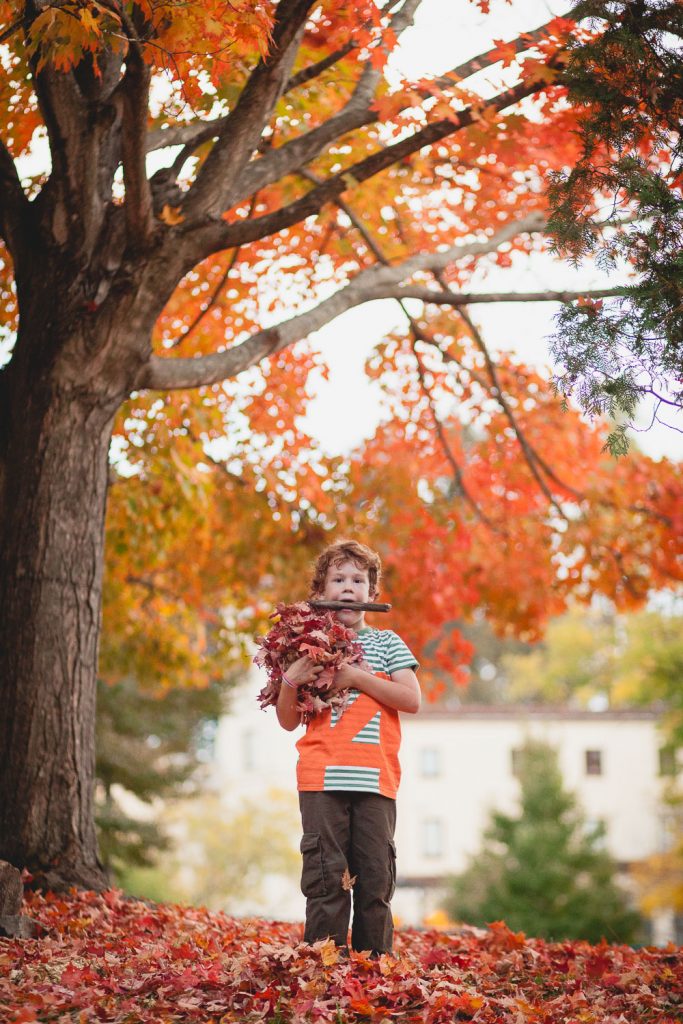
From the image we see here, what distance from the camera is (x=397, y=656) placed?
474 cm

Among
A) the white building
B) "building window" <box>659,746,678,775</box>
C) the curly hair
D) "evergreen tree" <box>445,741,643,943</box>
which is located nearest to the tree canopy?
the curly hair

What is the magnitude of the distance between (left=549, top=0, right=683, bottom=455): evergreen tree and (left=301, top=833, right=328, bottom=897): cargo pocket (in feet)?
6.79

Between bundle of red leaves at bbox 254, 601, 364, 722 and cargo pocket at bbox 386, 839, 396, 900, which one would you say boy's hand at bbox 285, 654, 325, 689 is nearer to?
bundle of red leaves at bbox 254, 601, 364, 722

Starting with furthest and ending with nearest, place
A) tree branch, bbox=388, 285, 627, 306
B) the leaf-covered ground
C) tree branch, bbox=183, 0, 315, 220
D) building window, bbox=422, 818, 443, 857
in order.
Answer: building window, bbox=422, 818, 443, 857 → tree branch, bbox=388, 285, 627, 306 → tree branch, bbox=183, 0, 315, 220 → the leaf-covered ground

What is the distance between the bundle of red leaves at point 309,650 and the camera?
4.52 metres

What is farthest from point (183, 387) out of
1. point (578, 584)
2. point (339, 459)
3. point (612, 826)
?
point (612, 826)

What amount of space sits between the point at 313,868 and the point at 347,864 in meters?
0.14

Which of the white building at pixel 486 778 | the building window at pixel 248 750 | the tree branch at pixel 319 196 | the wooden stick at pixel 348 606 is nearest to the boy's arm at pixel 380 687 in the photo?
the wooden stick at pixel 348 606

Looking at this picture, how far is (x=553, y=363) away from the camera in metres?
5.29

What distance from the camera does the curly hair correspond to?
4.85 m

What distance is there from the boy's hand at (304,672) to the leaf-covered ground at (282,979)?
0.98 m

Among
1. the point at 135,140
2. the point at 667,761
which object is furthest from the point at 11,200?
the point at 667,761

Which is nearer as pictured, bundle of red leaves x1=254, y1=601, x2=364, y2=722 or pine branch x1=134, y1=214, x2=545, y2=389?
bundle of red leaves x1=254, y1=601, x2=364, y2=722

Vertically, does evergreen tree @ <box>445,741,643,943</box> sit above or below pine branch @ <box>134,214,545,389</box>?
below
